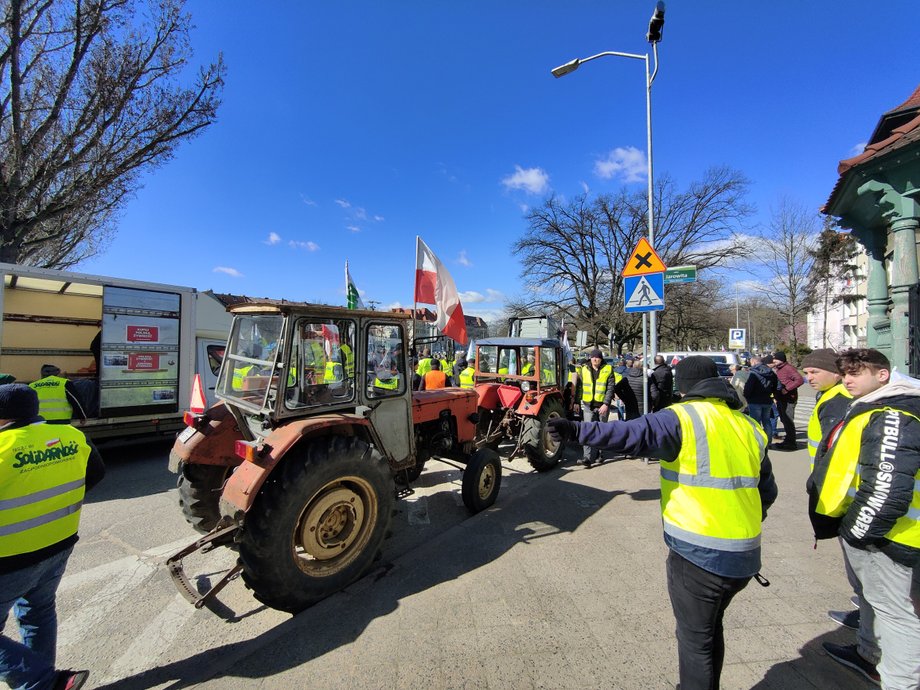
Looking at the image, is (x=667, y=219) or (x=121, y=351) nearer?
(x=121, y=351)

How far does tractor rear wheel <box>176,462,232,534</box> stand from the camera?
3510mm

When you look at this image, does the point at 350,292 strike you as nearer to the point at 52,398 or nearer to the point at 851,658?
the point at 52,398

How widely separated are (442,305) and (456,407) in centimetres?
134

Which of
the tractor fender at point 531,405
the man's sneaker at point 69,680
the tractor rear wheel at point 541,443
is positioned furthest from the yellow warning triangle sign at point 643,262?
the man's sneaker at point 69,680

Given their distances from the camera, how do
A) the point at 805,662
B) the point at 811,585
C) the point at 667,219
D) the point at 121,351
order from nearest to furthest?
the point at 805,662 → the point at 811,585 → the point at 121,351 → the point at 667,219

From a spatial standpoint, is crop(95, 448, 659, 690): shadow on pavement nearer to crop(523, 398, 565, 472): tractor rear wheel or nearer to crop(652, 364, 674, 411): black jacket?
crop(523, 398, 565, 472): tractor rear wheel

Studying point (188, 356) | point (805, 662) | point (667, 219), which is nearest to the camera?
point (805, 662)

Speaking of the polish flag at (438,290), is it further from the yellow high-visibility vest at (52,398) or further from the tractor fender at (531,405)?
Answer: the yellow high-visibility vest at (52,398)

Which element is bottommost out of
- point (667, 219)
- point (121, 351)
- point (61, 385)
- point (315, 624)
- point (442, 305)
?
point (315, 624)

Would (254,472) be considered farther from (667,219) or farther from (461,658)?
(667,219)

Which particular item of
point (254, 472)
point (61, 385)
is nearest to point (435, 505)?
point (254, 472)

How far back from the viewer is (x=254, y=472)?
2740 millimetres

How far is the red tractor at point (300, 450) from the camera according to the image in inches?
107

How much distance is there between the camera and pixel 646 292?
6.14m
